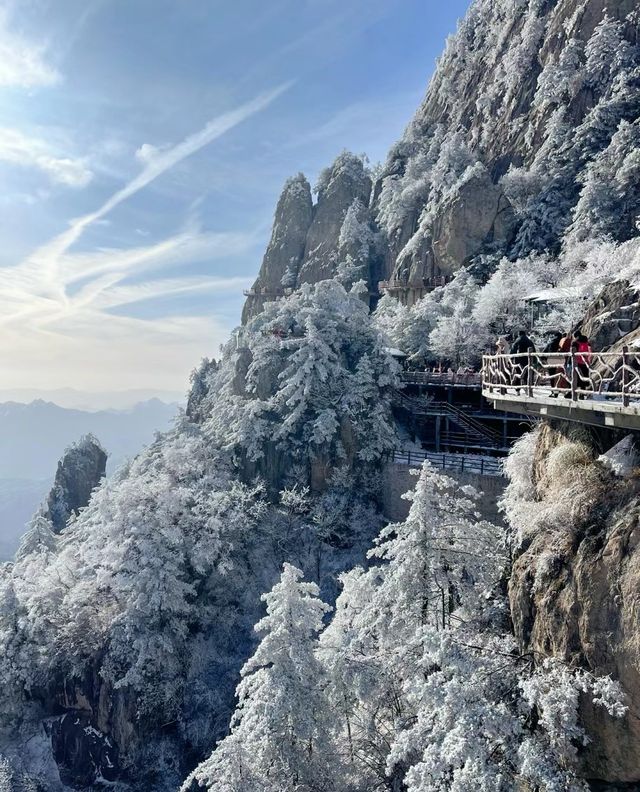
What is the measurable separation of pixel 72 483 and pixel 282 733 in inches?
1643

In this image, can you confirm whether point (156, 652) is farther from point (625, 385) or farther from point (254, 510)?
point (625, 385)

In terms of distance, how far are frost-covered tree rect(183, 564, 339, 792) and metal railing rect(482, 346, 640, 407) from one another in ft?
29.6

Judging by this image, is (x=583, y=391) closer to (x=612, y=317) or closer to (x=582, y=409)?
(x=582, y=409)

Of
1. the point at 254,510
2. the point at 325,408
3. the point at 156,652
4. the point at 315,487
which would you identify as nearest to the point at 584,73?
the point at 325,408

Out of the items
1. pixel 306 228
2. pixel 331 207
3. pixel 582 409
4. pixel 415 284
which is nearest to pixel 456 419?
pixel 582 409

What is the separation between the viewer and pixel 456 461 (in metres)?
26.8

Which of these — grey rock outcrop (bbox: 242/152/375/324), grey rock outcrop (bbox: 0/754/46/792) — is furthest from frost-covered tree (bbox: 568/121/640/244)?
grey rock outcrop (bbox: 0/754/46/792)

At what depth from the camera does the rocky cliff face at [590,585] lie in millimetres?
8070

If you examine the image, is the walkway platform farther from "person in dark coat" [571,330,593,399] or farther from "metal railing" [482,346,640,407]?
"person in dark coat" [571,330,593,399]

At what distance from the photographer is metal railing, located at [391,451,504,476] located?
25.0 meters

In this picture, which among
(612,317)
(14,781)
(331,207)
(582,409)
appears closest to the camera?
(582,409)

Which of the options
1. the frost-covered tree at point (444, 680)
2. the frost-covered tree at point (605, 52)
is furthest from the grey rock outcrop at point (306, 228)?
the frost-covered tree at point (444, 680)

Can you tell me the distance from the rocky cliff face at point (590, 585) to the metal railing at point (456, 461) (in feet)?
44.0

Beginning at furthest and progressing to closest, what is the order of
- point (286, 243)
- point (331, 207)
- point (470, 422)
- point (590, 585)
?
1. point (286, 243)
2. point (331, 207)
3. point (470, 422)
4. point (590, 585)
